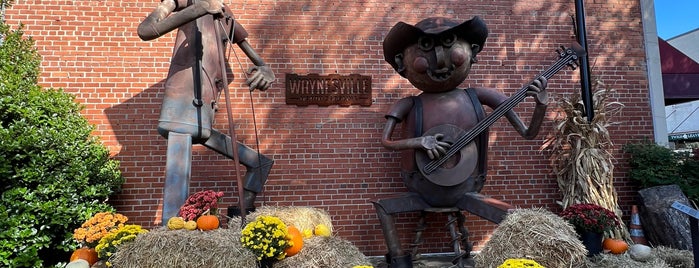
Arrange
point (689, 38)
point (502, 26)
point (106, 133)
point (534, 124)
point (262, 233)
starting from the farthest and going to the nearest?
point (689, 38) → point (502, 26) → point (106, 133) → point (534, 124) → point (262, 233)

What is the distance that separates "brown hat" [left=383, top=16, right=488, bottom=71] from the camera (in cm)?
382

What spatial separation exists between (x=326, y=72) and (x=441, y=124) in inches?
70.9

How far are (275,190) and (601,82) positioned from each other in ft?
13.5

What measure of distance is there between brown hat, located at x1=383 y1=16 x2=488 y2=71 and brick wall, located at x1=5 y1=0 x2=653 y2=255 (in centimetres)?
118

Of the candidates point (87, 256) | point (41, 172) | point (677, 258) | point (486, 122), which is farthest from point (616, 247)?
point (41, 172)

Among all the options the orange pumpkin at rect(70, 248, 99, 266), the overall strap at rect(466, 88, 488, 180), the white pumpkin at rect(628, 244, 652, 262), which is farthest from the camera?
the overall strap at rect(466, 88, 488, 180)

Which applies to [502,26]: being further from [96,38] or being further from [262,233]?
[96,38]

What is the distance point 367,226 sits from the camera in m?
4.98

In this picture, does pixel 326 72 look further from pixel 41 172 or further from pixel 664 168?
pixel 664 168

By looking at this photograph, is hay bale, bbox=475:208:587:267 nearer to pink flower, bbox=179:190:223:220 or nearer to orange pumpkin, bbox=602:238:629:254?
orange pumpkin, bbox=602:238:629:254

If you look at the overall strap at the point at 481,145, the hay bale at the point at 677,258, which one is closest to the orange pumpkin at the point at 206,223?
the overall strap at the point at 481,145

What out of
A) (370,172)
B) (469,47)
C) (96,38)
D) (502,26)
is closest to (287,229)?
(370,172)

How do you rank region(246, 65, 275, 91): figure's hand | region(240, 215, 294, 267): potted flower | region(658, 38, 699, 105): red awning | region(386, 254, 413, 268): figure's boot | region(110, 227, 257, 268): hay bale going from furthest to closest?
1. region(658, 38, 699, 105): red awning
2. region(386, 254, 413, 268): figure's boot
3. region(246, 65, 275, 91): figure's hand
4. region(240, 215, 294, 267): potted flower
5. region(110, 227, 257, 268): hay bale

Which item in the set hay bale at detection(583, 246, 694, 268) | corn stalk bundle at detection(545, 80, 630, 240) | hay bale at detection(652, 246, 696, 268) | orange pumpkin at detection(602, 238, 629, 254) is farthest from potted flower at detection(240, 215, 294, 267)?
corn stalk bundle at detection(545, 80, 630, 240)
